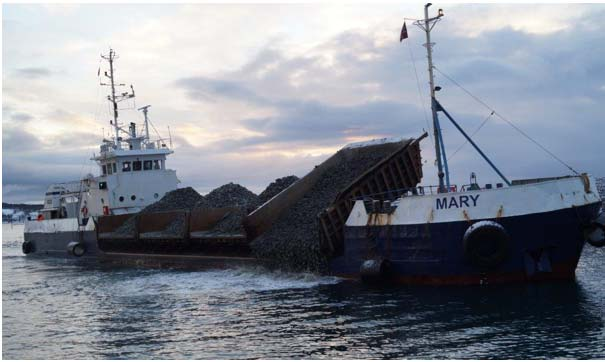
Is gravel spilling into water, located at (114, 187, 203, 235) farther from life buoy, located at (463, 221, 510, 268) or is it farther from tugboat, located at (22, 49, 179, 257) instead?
life buoy, located at (463, 221, 510, 268)

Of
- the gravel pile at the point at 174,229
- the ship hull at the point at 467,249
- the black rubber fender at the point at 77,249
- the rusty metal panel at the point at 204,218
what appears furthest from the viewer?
the black rubber fender at the point at 77,249

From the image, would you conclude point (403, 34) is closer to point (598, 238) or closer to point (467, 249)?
point (467, 249)

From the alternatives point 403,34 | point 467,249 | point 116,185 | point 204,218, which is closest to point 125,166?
point 116,185

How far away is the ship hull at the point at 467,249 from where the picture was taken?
1695 cm

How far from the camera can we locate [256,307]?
16.2m

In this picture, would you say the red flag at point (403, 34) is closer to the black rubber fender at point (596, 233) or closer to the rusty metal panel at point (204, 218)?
the black rubber fender at point (596, 233)

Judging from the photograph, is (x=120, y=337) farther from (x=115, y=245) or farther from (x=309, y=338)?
(x=115, y=245)

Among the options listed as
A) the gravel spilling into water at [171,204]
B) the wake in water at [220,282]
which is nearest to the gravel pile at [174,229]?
the gravel spilling into water at [171,204]

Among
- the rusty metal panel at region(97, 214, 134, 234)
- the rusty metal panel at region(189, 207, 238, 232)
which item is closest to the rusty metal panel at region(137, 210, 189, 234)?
the rusty metal panel at region(189, 207, 238, 232)

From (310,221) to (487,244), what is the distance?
6.89 meters

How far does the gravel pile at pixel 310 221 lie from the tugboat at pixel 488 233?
7.86 ft

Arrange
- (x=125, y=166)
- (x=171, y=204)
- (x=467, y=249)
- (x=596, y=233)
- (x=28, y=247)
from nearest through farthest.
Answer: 1. (x=596, y=233)
2. (x=467, y=249)
3. (x=171, y=204)
4. (x=125, y=166)
5. (x=28, y=247)

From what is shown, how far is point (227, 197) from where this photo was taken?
33531 mm

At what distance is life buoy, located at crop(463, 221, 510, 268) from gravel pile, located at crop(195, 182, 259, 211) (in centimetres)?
1621
